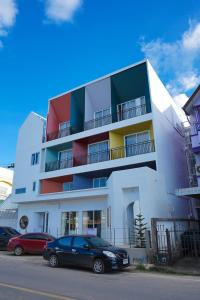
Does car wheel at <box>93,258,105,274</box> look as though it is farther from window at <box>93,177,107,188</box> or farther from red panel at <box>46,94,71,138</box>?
red panel at <box>46,94,71,138</box>

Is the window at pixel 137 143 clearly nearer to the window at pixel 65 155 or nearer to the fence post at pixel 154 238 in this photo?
the window at pixel 65 155

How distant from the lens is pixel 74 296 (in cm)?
673

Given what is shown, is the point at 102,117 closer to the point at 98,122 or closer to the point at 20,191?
the point at 98,122

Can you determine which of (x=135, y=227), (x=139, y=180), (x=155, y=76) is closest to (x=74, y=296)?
(x=135, y=227)

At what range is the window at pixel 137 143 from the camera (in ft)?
71.1

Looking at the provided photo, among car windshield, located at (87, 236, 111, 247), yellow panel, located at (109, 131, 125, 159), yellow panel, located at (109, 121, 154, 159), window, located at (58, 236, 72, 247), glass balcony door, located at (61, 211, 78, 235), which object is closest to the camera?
car windshield, located at (87, 236, 111, 247)

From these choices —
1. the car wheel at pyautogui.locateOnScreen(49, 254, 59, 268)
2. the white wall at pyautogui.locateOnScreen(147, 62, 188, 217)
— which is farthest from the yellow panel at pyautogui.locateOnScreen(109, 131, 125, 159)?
the car wheel at pyautogui.locateOnScreen(49, 254, 59, 268)

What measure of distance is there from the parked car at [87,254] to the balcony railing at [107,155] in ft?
34.9

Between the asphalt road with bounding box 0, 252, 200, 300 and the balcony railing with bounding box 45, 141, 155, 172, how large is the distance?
12.5 meters

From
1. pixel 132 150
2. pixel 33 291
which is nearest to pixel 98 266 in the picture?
pixel 33 291

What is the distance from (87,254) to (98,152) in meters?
13.5

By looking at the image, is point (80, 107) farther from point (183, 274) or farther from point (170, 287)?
point (170, 287)

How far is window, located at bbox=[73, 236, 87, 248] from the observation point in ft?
38.2

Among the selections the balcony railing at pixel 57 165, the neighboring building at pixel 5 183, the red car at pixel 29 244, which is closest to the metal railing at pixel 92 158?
the balcony railing at pixel 57 165
